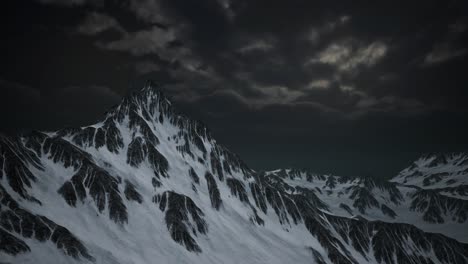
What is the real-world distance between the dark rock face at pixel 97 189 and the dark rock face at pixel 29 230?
943 inches

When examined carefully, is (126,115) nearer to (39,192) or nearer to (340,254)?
(39,192)

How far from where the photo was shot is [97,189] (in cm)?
11138

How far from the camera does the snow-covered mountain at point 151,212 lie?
3317 inches

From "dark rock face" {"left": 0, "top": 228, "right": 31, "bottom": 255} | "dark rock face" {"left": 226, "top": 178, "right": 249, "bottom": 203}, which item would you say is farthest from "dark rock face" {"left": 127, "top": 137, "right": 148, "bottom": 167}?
"dark rock face" {"left": 0, "top": 228, "right": 31, "bottom": 255}

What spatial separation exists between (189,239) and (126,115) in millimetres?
90555

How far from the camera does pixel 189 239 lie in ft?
392

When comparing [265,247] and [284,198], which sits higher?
[284,198]

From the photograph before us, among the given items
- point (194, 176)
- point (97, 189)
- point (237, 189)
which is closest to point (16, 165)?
point (97, 189)

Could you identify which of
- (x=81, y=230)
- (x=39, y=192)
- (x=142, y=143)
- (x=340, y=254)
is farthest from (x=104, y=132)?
(x=340, y=254)

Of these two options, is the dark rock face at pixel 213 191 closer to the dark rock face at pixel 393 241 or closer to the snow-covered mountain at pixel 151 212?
the snow-covered mountain at pixel 151 212

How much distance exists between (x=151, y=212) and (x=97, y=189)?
24791 mm

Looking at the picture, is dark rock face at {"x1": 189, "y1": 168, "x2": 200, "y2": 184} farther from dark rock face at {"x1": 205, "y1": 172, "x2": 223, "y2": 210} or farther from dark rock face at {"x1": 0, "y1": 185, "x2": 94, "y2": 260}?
dark rock face at {"x1": 0, "y1": 185, "x2": 94, "y2": 260}

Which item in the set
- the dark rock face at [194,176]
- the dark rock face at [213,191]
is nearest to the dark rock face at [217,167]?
the dark rock face at [213,191]

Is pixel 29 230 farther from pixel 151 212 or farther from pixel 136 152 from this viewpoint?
pixel 136 152
